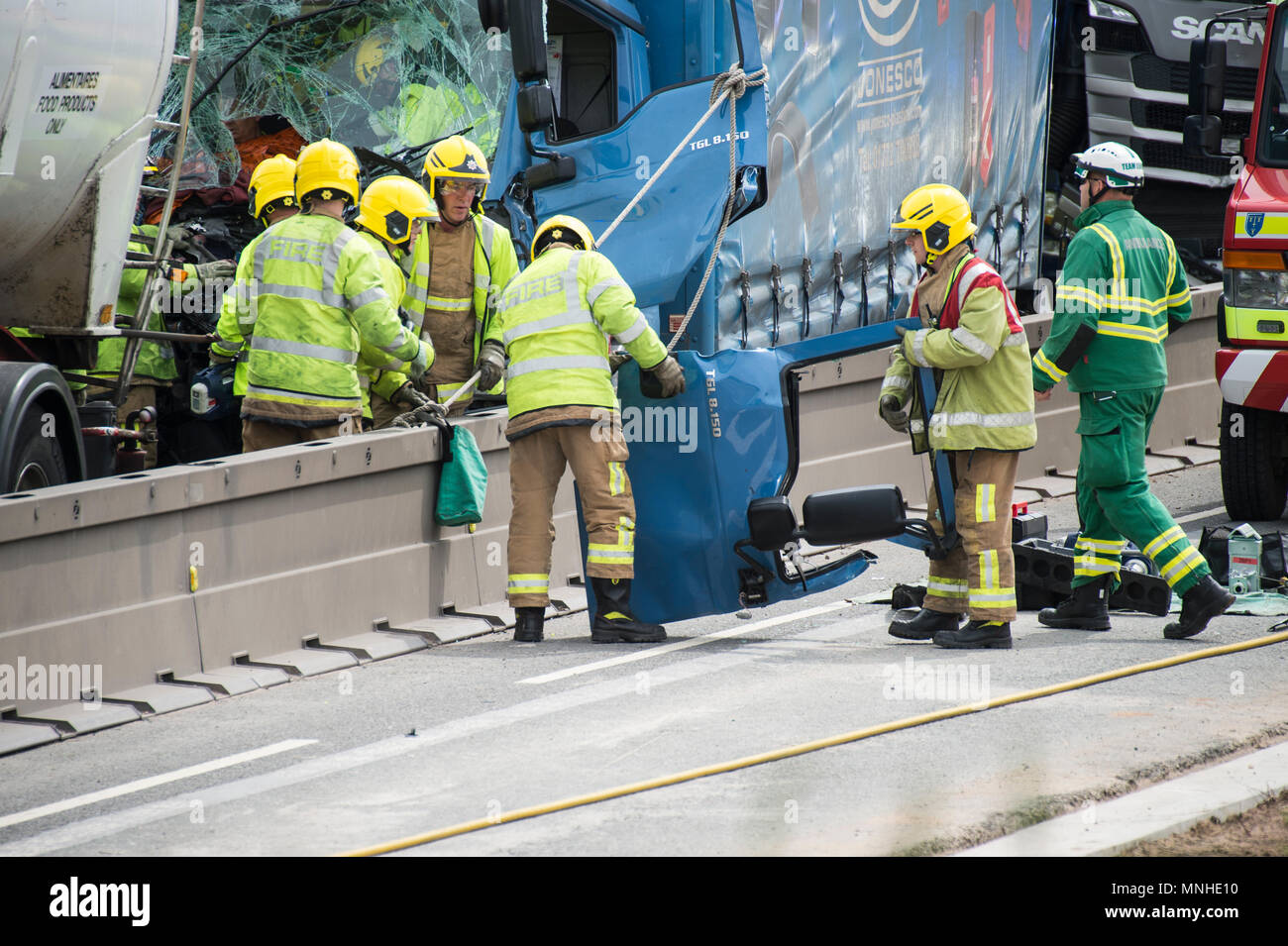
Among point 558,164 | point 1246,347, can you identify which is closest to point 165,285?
point 558,164

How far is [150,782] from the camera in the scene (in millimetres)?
6539

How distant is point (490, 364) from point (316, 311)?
1161mm

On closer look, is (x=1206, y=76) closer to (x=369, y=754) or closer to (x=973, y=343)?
(x=973, y=343)

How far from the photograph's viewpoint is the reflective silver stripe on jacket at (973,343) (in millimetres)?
8250

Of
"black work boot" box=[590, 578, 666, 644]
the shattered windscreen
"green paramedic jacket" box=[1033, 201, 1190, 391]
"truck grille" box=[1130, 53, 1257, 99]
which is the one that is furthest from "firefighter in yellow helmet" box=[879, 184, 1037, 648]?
"truck grille" box=[1130, 53, 1257, 99]

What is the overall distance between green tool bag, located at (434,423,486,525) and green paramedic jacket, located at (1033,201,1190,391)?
2.58 metres

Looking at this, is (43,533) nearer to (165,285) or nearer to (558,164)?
(558,164)

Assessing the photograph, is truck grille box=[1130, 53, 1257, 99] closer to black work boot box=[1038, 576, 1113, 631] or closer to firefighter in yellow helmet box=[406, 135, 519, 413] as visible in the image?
firefighter in yellow helmet box=[406, 135, 519, 413]

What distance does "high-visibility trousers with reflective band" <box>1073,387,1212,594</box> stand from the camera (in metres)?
8.48

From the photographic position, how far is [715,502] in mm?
8695

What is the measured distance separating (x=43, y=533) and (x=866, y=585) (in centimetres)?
441

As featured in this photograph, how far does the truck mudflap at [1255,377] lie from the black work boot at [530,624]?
4341mm

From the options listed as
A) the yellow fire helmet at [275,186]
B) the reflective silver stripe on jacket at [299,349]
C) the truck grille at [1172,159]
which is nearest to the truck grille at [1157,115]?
the truck grille at [1172,159]

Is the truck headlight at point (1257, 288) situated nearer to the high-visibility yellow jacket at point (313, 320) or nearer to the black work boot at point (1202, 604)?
the black work boot at point (1202, 604)
